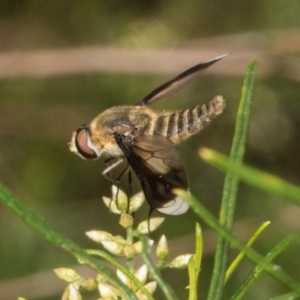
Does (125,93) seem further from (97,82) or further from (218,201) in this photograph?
(218,201)

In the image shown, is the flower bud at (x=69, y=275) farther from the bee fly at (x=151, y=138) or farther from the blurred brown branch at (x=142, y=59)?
the blurred brown branch at (x=142, y=59)

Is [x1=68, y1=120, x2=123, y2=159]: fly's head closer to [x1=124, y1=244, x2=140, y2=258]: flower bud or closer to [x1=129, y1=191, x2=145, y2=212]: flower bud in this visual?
[x1=129, y1=191, x2=145, y2=212]: flower bud

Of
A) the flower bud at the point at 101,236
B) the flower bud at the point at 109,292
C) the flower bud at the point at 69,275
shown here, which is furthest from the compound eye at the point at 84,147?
the flower bud at the point at 109,292

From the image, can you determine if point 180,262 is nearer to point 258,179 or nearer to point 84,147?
point 258,179

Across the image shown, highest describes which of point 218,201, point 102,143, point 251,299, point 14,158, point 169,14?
point 169,14

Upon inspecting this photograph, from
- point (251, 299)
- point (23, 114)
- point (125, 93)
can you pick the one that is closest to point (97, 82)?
point (125, 93)

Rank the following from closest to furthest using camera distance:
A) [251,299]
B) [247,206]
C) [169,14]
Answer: [251,299]
[247,206]
[169,14]
